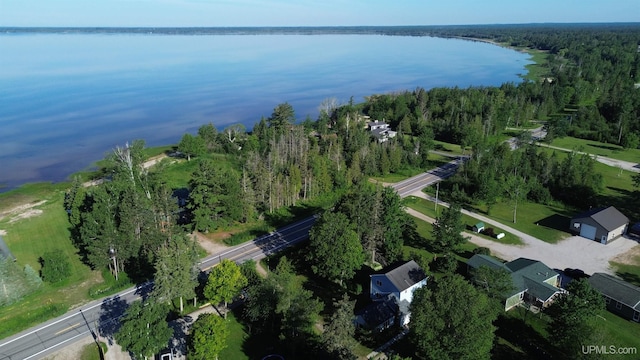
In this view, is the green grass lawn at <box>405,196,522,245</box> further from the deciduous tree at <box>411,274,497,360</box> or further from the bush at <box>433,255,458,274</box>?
the deciduous tree at <box>411,274,497,360</box>

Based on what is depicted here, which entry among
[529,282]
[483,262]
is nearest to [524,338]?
[529,282]

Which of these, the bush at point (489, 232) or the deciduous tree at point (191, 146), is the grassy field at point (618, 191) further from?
the deciduous tree at point (191, 146)

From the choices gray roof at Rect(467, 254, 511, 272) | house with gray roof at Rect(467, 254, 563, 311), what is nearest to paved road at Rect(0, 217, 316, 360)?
gray roof at Rect(467, 254, 511, 272)

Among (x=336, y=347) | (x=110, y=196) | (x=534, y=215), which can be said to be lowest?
(x=534, y=215)

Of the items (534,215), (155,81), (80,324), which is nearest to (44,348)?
(80,324)

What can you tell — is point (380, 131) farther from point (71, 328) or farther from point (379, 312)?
point (71, 328)

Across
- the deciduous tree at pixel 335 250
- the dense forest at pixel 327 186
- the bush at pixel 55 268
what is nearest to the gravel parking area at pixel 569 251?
the dense forest at pixel 327 186

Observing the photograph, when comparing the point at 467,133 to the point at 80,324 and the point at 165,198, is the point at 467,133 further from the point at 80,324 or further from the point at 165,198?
the point at 80,324
